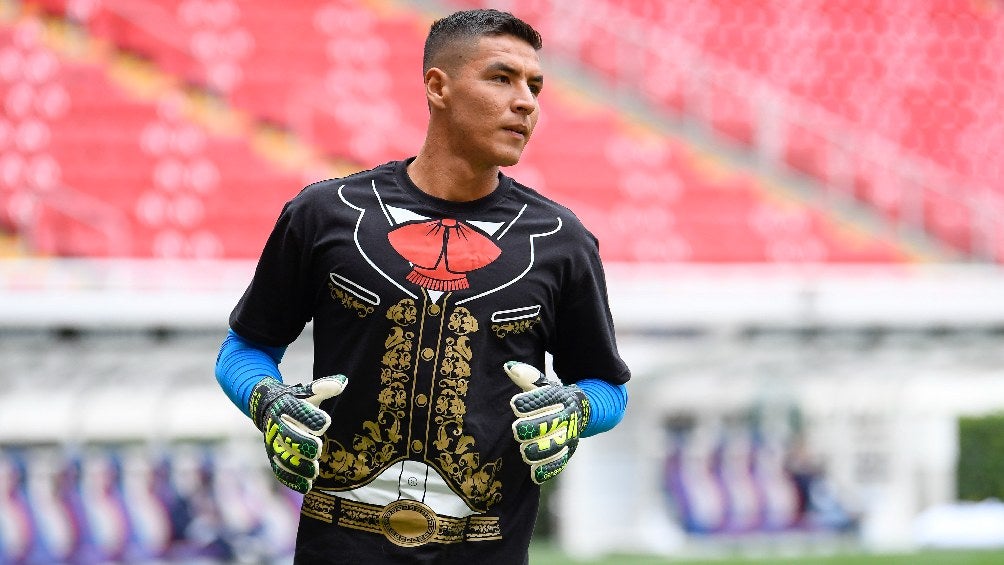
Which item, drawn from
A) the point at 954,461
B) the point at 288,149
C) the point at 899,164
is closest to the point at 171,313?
the point at 288,149

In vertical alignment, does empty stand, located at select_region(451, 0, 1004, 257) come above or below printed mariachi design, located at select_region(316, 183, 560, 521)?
above

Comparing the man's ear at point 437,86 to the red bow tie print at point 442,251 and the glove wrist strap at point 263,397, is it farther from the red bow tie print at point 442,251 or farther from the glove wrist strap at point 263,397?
the glove wrist strap at point 263,397

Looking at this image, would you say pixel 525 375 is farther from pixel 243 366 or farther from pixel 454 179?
pixel 243 366

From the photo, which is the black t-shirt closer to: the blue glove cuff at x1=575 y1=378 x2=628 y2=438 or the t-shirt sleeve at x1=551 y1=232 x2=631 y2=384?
the t-shirt sleeve at x1=551 y1=232 x2=631 y2=384

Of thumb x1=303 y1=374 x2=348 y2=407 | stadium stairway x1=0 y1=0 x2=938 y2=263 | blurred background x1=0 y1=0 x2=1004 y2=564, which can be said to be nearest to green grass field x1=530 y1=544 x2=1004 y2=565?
blurred background x1=0 y1=0 x2=1004 y2=564

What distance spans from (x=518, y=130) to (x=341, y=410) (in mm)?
607

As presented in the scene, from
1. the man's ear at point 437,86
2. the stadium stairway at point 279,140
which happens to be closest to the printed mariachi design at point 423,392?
the man's ear at point 437,86

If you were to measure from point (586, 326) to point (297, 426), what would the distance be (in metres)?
0.62

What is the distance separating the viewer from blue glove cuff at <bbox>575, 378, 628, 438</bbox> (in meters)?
3.15

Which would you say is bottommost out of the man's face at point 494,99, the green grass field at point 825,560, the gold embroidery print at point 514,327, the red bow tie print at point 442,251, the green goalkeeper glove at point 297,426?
the green grass field at point 825,560

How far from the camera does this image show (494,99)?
3066 millimetres

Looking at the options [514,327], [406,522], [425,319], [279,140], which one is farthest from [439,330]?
[279,140]

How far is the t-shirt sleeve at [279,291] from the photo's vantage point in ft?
10.1

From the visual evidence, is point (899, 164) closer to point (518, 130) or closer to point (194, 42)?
point (194, 42)
